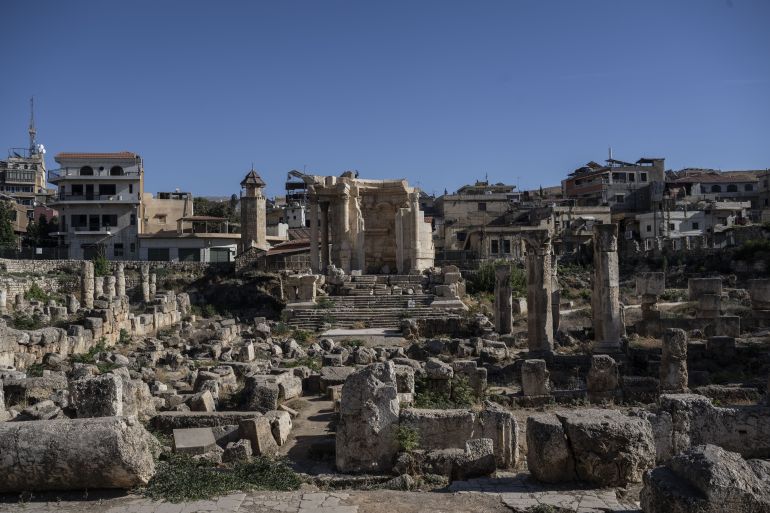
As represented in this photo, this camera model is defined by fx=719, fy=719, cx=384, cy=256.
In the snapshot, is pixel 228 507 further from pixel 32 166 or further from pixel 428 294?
pixel 32 166

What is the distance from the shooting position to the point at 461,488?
8000 millimetres

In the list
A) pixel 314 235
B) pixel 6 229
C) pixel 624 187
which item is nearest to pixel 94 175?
pixel 6 229

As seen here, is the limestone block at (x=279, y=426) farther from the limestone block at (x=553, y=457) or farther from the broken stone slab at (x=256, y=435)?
the limestone block at (x=553, y=457)

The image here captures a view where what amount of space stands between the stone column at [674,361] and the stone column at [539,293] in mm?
5056

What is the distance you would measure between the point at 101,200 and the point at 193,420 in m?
50.5

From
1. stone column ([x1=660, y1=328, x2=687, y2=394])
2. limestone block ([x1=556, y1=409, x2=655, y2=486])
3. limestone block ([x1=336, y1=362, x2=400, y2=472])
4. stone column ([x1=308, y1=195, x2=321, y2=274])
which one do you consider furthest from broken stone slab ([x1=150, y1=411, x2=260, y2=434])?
stone column ([x1=308, y1=195, x2=321, y2=274])

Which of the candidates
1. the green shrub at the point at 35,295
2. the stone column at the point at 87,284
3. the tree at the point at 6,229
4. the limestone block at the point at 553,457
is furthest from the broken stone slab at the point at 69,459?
the tree at the point at 6,229

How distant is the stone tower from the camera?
52.9 meters

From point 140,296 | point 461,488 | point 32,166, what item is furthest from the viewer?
point 32,166

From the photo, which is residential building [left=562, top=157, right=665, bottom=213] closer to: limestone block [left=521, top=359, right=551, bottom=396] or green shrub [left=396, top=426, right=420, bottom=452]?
limestone block [left=521, top=359, right=551, bottom=396]

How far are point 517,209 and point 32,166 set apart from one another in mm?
62189

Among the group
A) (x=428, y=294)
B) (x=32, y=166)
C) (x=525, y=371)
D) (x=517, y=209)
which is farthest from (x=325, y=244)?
Result: (x=32, y=166)

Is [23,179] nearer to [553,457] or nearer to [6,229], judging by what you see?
[6,229]

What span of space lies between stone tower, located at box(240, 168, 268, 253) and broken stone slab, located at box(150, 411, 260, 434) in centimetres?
4228
